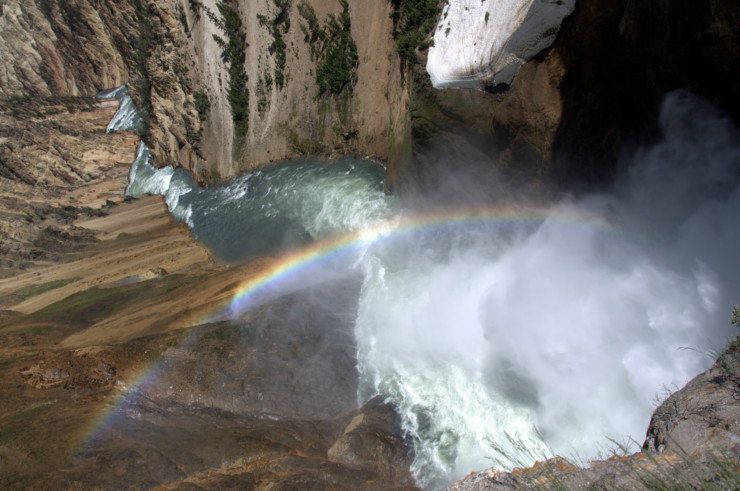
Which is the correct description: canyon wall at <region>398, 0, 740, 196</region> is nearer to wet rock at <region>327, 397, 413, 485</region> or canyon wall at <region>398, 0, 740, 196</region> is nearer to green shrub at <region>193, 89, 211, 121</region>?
wet rock at <region>327, 397, 413, 485</region>

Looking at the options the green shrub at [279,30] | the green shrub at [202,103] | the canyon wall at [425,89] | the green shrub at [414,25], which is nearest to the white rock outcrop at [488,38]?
the canyon wall at [425,89]

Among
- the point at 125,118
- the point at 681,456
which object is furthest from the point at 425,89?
the point at 125,118

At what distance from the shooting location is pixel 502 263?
8.97 meters

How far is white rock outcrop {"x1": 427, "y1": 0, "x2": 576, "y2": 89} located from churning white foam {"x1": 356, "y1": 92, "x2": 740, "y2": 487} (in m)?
2.55

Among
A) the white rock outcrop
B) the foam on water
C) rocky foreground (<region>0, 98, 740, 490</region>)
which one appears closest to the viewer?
rocky foreground (<region>0, 98, 740, 490</region>)

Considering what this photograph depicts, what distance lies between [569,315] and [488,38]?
5.49 m

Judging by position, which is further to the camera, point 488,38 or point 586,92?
point 488,38

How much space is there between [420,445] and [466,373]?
160 centimetres

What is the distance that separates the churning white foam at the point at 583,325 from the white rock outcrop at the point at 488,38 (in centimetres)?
255

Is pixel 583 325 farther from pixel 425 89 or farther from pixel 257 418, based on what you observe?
pixel 425 89

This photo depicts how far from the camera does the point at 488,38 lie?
8.23 m

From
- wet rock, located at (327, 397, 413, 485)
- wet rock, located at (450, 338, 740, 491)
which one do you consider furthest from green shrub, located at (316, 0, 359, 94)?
wet rock, located at (450, 338, 740, 491)

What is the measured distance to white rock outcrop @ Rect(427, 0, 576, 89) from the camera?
7273 millimetres

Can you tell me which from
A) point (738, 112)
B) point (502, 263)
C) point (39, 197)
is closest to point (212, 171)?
point (39, 197)
